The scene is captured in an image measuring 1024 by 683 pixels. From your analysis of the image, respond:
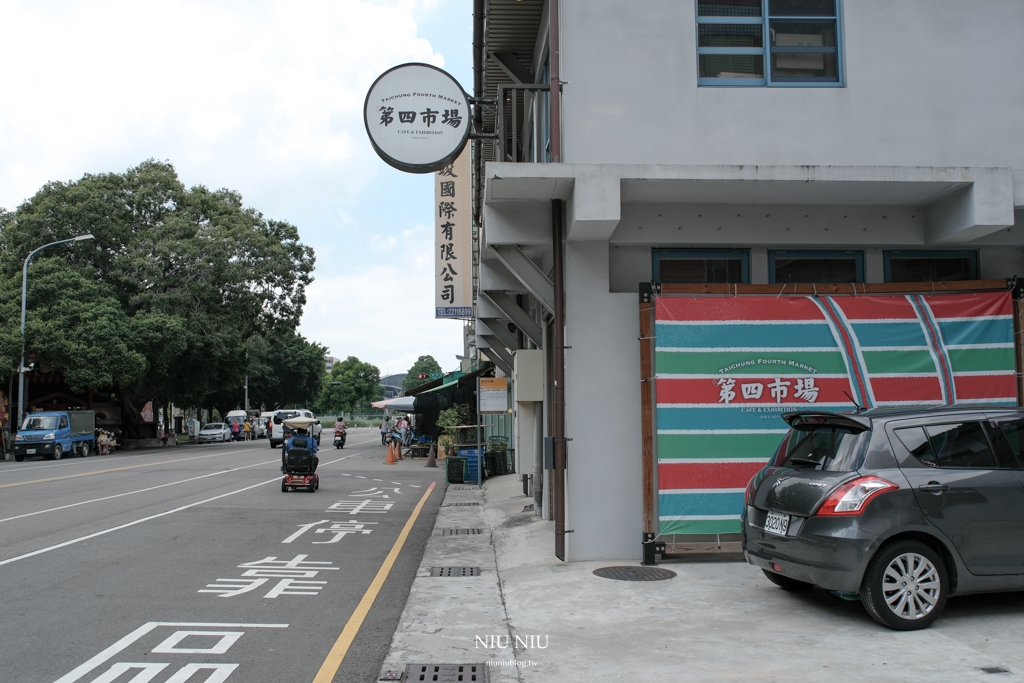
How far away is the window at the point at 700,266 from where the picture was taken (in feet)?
31.8

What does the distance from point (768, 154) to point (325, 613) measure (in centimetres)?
670

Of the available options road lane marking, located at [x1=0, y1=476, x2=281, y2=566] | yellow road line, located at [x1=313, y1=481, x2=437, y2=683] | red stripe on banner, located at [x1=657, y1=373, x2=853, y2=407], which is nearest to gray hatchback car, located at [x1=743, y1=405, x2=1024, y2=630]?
red stripe on banner, located at [x1=657, y1=373, x2=853, y2=407]

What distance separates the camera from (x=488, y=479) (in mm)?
21656

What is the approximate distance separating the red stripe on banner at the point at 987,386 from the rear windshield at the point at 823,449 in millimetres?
3489

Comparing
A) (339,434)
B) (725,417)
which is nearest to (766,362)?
(725,417)

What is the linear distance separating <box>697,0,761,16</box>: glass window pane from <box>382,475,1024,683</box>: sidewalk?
6175mm

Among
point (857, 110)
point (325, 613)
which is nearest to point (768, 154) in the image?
point (857, 110)

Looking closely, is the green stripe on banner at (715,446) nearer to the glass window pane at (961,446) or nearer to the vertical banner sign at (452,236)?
the glass window pane at (961,446)

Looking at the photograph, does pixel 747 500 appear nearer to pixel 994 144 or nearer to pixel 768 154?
pixel 768 154

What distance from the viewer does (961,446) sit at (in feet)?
21.3

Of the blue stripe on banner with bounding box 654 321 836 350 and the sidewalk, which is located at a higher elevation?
the blue stripe on banner with bounding box 654 321 836 350

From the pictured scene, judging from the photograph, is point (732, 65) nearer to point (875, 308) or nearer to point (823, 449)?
point (875, 308)

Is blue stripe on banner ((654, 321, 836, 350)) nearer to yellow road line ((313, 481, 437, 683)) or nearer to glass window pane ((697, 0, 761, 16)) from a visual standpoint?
glass window pane ((697, 0, 761, 16))

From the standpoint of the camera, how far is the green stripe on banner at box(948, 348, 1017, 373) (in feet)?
30.6
